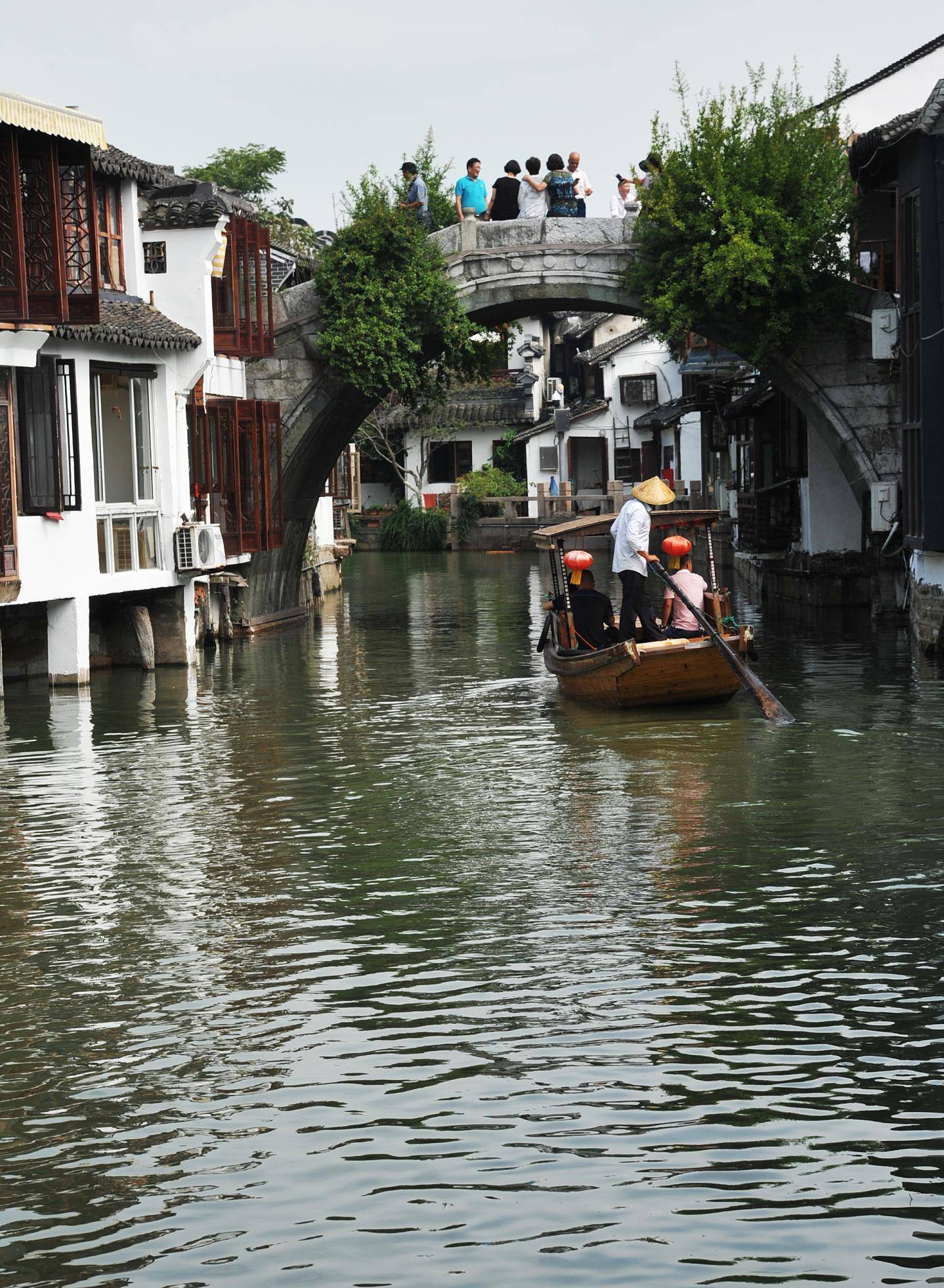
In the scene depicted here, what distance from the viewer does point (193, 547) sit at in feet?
71.6

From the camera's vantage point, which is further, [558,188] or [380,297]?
[558,188]

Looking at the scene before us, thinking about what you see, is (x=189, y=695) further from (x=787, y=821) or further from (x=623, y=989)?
(x=623, y=989)

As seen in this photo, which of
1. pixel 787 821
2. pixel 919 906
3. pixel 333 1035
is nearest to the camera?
pixel 333 1035

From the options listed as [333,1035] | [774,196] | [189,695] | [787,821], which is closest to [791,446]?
[774,196]

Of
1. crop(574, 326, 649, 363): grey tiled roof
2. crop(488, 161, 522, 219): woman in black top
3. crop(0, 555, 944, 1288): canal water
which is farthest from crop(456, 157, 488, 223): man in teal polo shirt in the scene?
crop(574, 326, 649, 363): grey tiled roof

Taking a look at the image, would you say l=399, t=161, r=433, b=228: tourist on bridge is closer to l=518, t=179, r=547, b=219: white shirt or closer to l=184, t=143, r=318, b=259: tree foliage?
l=518, t=179, r=547, b=219: white shirt

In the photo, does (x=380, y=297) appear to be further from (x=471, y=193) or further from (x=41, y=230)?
(x=41, y=230)

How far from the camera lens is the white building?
18078 millimetres

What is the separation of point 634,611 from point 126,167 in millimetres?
9037

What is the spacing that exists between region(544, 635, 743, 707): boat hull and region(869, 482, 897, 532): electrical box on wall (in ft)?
28.4

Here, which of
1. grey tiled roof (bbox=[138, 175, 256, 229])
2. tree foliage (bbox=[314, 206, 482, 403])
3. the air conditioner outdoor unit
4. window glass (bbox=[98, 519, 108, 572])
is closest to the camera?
window glass (bbox=[98, 519, 108, 572])

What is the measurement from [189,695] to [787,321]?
37.3 feet

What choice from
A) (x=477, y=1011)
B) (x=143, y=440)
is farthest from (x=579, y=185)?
(x=477, y=1011)

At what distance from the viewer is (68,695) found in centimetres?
1942
